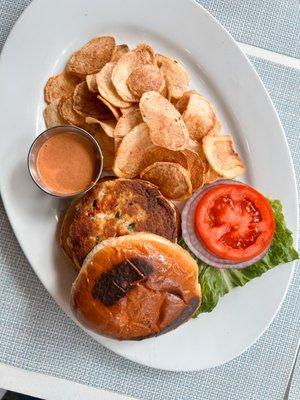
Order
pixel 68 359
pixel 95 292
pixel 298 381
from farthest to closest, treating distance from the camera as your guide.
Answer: pixel 298 381 < pixel 68 359 < pixel 95 292

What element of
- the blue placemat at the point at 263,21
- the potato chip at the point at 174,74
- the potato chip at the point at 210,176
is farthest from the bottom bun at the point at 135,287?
the blue placemat at the point at 263,21

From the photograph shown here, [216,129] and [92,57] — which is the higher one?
[92,57]

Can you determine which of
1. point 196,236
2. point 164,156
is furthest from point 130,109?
point 196,236

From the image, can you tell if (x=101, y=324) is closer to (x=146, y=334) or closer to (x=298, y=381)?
(x=146, y=334)

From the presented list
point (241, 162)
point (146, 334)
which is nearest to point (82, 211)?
point (146, 334)

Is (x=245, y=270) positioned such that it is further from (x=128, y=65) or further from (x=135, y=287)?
(x=128, y=65)

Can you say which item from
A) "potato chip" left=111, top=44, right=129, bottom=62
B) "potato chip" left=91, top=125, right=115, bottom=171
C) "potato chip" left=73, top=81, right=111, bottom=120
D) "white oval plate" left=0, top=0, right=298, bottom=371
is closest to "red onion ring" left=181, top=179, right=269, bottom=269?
"white oval plate" left=0, top=0, right=298, bottom=371
